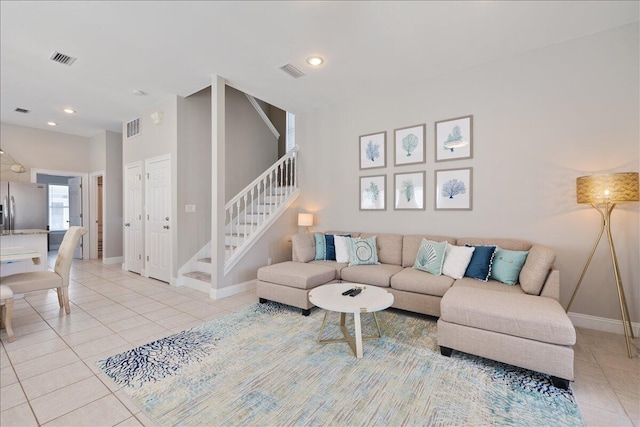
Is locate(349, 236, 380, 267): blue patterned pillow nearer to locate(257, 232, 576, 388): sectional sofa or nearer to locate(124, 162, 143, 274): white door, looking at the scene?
locate(257, 232, 576, 388): sectional sofa

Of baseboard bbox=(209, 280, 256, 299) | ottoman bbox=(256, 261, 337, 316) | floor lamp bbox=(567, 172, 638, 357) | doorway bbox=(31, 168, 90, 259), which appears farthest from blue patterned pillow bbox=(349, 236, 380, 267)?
doorway bbox=(31, 168, 90, 259)

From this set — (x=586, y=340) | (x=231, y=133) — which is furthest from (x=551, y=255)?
(x=231, y=133)

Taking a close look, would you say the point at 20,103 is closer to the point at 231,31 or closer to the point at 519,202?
the point at 231,31

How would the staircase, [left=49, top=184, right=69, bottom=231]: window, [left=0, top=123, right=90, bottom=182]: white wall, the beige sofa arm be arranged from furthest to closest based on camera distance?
[left=49, top=184, right=69, bottom=231]: window → [left=0, top=123, right=90, bottom=182]: white wall → the staircase → the beige sofa arm

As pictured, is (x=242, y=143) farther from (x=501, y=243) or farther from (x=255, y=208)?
(x=501, y=243)

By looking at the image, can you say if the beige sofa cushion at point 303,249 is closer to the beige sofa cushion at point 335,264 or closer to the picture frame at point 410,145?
the beige sofa cushion at point 335,264

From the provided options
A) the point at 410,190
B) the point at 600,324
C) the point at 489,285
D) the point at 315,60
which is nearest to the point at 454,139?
the point at 410,190

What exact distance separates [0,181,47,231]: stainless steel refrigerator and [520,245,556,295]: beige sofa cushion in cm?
837

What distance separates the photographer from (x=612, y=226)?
287 centimetres

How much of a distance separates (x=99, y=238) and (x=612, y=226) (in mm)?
9617

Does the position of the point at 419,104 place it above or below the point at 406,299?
above

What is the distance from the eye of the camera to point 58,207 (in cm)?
920

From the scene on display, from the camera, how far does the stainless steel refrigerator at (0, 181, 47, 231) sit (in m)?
5.49

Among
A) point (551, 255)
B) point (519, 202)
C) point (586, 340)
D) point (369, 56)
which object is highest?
point (369, 56)
